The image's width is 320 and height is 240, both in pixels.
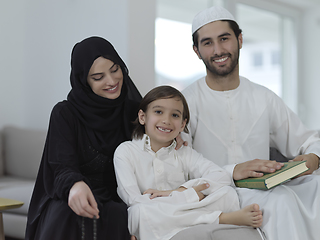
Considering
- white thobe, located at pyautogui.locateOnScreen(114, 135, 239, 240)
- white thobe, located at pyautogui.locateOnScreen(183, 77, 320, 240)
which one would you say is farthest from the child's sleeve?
white thobe, located at pyautogui.locateOnScreen(183, 77, 320, 240)

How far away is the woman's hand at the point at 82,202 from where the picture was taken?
142 centimetres

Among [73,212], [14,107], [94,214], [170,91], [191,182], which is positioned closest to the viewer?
[94,214]

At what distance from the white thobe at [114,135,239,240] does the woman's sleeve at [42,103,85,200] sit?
21 cm

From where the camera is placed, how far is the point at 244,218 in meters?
1.55

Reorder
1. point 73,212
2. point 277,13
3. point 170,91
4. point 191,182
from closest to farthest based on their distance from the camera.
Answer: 1. point 73,212
2. point 191,182
3. point 170,91
4. point 277,13

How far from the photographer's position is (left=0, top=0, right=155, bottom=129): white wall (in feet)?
8.29

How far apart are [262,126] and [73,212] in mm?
1185

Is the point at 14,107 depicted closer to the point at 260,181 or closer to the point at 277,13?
the point at 260,181

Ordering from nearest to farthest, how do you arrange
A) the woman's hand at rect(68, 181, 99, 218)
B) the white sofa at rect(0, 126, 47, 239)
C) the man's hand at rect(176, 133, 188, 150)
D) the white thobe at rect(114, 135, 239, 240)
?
the woman's hand at rect(68, 181, 99, 218) < the white thobe at rect(114, 135, 239, 240) < the man's hand at rect(176, 133, 188, 150) < the white sofa at rect(0, 126, 47, 239)

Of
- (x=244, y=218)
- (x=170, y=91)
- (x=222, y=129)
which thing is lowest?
(x=244, y=218)

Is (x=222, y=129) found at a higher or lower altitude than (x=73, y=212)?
higher

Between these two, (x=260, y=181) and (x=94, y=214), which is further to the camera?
(x=260, y=181)

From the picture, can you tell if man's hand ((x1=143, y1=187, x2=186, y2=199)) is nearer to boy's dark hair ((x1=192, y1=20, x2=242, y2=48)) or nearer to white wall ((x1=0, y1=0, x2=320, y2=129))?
boy's dark hair ((x1=192, y1=20, x2=242, y2=48))

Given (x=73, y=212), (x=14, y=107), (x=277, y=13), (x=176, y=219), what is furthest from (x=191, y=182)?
(x=277, y=13)
